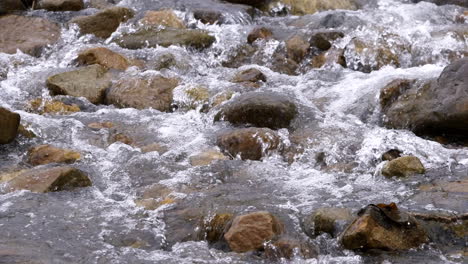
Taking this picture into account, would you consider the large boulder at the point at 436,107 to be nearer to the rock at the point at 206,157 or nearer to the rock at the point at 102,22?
the rock at the point at 206,157

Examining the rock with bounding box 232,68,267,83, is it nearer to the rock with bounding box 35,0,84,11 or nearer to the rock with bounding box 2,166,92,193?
the rock with bounding box 2,166,92,193

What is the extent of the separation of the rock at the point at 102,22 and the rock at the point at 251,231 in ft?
18.9

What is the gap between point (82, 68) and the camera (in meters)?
7.46

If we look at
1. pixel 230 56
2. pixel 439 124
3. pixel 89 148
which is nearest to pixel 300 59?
pixel 230 56

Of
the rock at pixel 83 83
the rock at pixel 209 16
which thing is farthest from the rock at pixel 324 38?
the rock at pixel 83 83

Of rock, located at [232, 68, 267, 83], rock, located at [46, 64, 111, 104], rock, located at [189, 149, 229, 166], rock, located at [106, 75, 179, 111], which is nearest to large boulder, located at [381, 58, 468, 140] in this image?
rock, located at [232, 68, 267, 83]

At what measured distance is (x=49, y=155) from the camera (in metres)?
5.45

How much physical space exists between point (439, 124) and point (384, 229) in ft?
7.27

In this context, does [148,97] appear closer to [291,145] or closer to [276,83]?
[276,83]

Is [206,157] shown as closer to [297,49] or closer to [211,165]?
[211,165]

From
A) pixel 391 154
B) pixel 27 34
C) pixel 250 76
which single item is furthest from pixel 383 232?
pixel 27 34

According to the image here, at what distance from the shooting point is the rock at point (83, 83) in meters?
7.04

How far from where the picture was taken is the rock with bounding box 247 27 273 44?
8.67 meters

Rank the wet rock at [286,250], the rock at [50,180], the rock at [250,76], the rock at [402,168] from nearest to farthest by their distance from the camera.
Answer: the wet rock at [286,250], the rock at [50,180], the rock at [402,168], the rock at [250,76]
